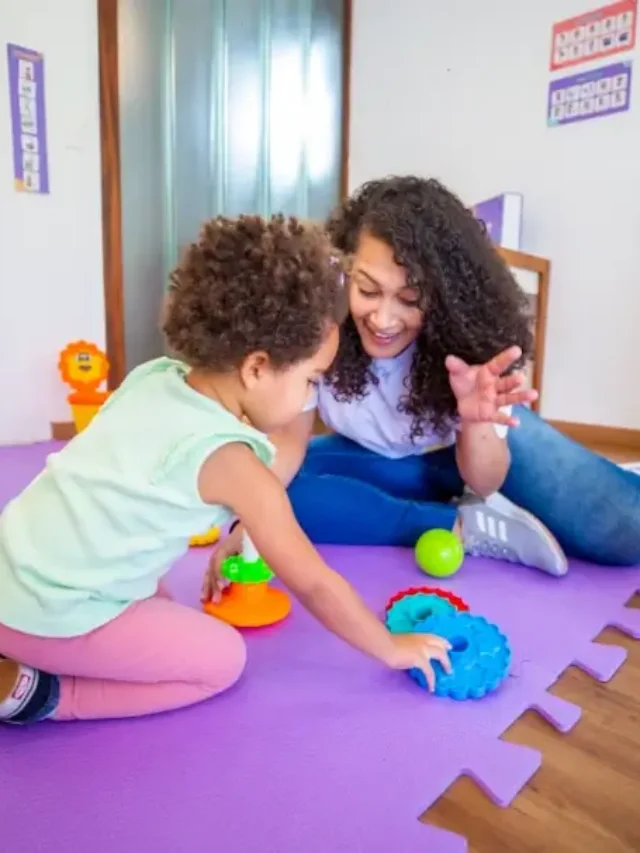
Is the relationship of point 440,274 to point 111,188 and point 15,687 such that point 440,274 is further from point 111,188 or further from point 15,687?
point 111,188

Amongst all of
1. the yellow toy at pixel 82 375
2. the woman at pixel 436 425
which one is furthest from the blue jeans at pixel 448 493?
the yellow toy at pixel 82 375

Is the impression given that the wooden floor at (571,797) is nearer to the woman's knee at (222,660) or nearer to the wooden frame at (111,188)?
the woman's knee at (222,660)

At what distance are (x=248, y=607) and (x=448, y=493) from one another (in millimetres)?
478

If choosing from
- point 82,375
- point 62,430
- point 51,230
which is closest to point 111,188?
point 51,230

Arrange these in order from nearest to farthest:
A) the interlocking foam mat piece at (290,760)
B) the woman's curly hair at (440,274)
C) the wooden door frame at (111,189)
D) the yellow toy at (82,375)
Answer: the interlocking foam mat piece at (290,760) → the woman's curly hair at (440,274) → the yellow toy at (82,375) → the wooden door frame at (111,189)

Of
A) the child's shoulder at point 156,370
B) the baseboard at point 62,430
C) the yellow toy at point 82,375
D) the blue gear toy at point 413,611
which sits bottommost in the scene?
the baseboard at point 62,430

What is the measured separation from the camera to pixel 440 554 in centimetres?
109

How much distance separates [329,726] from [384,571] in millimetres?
429

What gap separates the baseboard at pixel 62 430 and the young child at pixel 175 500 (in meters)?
1.52

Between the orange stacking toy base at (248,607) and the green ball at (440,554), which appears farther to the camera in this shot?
the green ball at (440,554)

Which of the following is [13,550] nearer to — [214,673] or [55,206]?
[214,673]

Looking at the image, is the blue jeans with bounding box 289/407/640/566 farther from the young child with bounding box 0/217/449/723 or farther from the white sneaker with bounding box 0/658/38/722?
the white sneaker with bounding box 0/658/38/722

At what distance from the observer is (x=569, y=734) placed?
0.72 meters

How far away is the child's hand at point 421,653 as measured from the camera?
28.9 inches
